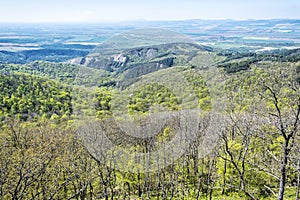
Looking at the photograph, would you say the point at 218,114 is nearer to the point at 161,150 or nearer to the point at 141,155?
the point at 161,150

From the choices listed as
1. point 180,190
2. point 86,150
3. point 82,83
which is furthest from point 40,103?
point 180,190

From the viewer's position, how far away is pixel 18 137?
65.4 feet

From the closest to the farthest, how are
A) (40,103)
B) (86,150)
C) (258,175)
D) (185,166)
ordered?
(258,175), (86,150), (185,166), (40,103)

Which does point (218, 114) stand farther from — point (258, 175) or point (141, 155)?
point (141, 155)

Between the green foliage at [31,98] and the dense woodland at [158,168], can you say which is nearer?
the dense woodland at [158,168]

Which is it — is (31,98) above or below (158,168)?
below

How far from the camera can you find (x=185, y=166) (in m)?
18.9

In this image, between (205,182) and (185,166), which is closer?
(205,182)

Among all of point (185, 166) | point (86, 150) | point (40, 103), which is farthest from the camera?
point (40, 103)

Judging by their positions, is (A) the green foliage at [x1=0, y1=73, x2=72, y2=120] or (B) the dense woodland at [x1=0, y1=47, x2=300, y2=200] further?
(A) the green foliage at [x1=0, y1=73, x2=72, y2=120]

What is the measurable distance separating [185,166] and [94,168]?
20.6 ft

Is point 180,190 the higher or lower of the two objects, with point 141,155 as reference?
lower

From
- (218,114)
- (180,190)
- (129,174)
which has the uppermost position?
(218,114)

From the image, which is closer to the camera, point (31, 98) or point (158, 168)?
point (158, 168)
